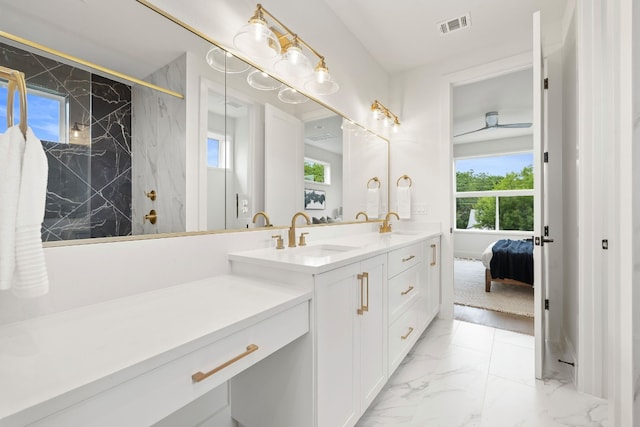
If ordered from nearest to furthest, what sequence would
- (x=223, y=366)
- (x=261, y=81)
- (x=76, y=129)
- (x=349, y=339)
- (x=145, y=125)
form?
1. (x=223, y=366)
2. (x=76, y=129)
3. (x=145, y=125)
4. (x=349, y=339)
5. (x=261, y=81)

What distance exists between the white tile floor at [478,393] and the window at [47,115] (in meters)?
1.77

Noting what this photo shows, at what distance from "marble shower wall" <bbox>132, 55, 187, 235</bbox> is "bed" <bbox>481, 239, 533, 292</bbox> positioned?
3.77 m

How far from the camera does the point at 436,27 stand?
2.41 meters

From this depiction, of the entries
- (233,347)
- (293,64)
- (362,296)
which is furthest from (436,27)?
(233,347)

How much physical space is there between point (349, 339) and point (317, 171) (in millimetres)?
1247

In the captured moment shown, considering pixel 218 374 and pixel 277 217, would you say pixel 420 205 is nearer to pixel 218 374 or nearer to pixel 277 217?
pixel 277 217

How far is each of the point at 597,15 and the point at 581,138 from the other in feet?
2.12

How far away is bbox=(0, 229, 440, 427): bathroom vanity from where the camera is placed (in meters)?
0.54

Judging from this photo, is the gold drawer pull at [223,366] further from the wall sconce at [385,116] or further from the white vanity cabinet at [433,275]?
the wall sconce at [385,116]

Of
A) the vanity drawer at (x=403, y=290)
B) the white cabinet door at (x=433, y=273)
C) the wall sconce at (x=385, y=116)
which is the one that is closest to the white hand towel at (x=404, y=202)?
the white cabinet door at (x=433, y=273)

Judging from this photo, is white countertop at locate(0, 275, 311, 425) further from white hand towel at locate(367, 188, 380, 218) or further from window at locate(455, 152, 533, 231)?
window at locate(455, 152, 533, 231)

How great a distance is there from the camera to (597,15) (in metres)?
1.51

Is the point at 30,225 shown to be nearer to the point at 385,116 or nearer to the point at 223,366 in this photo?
the point at 223,366

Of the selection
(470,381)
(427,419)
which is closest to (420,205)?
(470,381)
